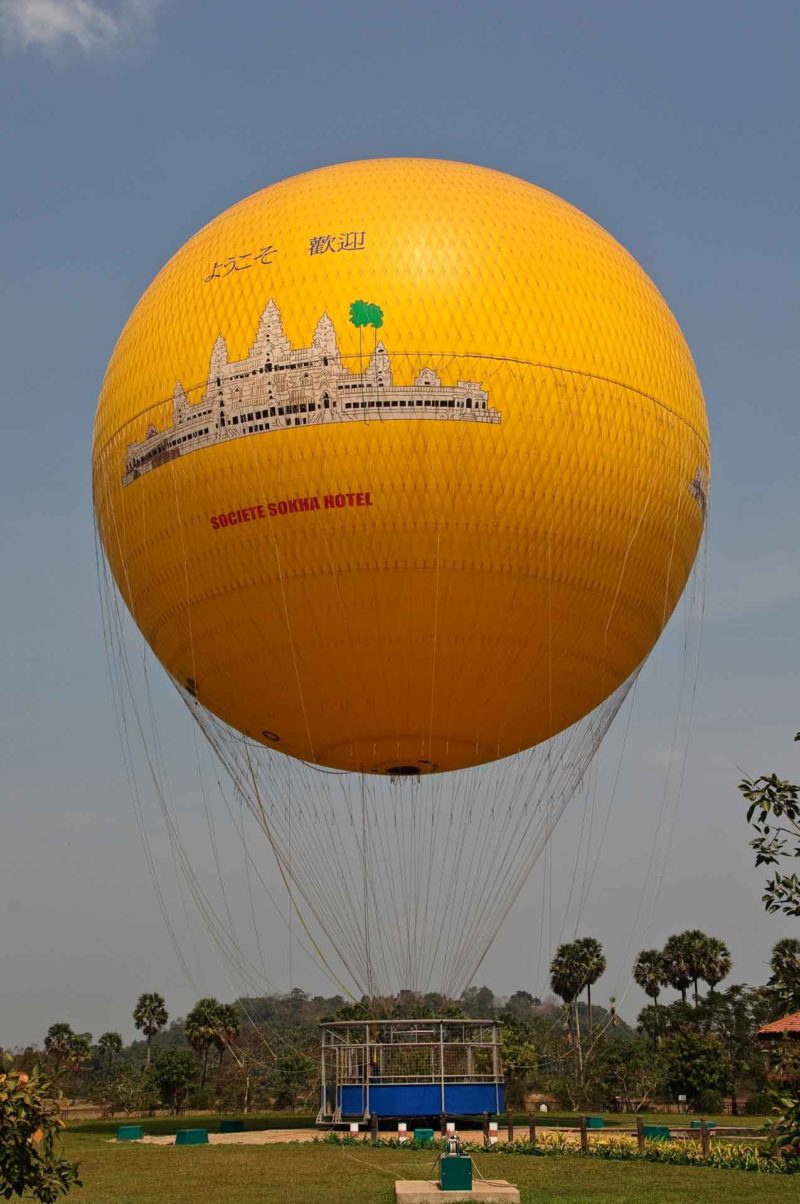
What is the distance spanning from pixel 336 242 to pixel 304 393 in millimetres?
2985

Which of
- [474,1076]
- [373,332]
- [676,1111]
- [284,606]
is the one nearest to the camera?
[373,332]

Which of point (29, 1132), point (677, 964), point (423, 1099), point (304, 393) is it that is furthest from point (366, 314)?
point (677, 964)

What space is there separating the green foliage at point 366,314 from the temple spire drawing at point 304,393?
0.39 m

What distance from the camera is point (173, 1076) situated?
55.6 m

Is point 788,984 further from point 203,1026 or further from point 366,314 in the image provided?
point 203,1026

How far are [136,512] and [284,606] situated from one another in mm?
3669

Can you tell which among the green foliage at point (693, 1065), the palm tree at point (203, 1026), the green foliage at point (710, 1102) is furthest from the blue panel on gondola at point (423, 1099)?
the palm tree at point (203, 1026)

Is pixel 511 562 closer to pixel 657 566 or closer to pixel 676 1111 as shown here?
pixel 657 566

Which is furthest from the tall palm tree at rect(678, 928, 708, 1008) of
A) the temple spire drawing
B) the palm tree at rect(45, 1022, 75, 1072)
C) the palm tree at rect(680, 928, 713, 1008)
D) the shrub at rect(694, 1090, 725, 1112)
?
the temple spire drawing

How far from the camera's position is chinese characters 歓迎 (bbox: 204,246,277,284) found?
24312mm

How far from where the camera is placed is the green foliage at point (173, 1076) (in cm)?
5559

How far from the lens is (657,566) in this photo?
2628 centimetres

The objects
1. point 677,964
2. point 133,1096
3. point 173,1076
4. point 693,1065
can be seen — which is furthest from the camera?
point 677,964

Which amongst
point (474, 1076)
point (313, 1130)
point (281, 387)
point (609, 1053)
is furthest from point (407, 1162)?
point (609, 1053)
